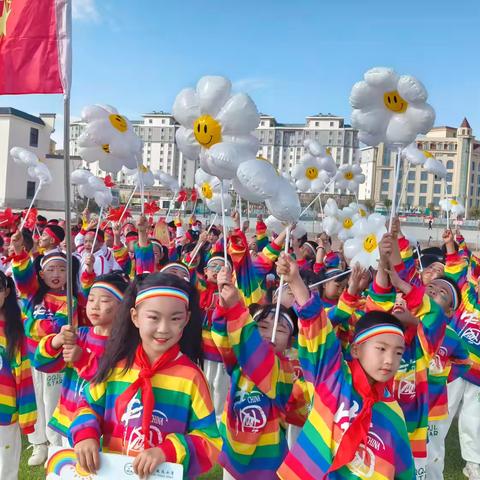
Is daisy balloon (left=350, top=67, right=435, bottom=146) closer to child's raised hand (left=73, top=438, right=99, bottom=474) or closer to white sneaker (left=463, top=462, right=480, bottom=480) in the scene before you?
white sneaker (left=463, top=462, right=480, bottom=480)

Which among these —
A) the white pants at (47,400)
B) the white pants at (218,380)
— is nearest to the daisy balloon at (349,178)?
the white pants at (218,380)

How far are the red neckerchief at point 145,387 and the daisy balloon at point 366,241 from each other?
67.8 inches

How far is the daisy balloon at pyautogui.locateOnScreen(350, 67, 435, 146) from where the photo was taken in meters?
3.66

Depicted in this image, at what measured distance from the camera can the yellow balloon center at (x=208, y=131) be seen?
3436mm

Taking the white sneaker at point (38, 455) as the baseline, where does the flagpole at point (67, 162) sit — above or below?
above

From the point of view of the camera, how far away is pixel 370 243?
3.69 meters

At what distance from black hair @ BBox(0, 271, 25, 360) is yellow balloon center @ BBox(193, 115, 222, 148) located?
153 centimetres

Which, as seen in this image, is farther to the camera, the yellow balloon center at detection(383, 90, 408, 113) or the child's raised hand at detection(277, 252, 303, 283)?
the yellow balloon center at detection(383, 90, 408, 113)

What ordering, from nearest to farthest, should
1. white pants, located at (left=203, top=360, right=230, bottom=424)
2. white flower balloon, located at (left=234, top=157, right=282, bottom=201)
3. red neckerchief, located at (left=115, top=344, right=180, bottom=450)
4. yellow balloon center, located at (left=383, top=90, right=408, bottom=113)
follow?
red neckerchief, located at (left=115, top=344, right=180, bottom=450) → white flower balloon, located at (left=234, top=157, right=282, bottom=201) → yellow balloon center, located at (left=383, top=90, right=408, bottom=113) → white pants, located at (left=203, top=360, right=230, bottom=424)

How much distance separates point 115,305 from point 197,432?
105cm

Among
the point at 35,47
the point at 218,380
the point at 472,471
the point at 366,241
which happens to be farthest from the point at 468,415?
the point at 35,47

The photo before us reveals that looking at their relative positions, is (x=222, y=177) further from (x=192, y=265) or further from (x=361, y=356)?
(x=192, y=265)

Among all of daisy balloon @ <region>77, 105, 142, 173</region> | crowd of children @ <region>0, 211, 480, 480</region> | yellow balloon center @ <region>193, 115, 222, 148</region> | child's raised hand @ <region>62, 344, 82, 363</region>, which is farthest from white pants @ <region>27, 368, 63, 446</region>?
yellow balloon center @ <region>193, 115, 222, 148</region>

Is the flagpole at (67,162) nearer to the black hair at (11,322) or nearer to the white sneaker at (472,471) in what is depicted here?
the black hair at (11,322)
